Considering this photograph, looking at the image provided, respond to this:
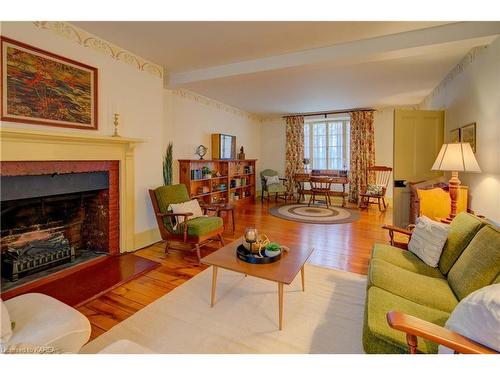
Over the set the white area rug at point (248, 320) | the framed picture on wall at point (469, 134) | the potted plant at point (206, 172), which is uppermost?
the framed picture on wall at point (469, 134)

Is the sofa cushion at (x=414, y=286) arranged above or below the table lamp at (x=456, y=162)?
below

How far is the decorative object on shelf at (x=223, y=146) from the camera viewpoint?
19.7 ft

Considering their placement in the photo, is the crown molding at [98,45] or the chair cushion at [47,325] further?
the crown molding at [98,45]

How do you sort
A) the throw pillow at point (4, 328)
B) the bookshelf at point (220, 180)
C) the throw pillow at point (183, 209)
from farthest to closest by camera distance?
the bookshelf at point (220, 180) → the throw pillow at point (183, 209) → the throw pillow at point (4, 328)

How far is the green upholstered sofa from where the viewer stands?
1.30m

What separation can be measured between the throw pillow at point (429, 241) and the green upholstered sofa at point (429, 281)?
37mm

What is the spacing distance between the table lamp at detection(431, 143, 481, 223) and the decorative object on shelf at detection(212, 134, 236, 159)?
4.27 meters

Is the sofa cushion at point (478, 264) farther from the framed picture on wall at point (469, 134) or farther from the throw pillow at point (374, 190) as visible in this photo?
the throw pillow at point (374, 190)

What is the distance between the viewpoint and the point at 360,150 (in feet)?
23.0

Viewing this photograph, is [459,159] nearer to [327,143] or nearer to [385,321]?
[385,321]

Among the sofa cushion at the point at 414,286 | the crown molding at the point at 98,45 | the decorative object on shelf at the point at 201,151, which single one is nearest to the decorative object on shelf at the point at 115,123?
the crown molding at the point at 98,45

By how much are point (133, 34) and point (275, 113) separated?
16.8 feet
